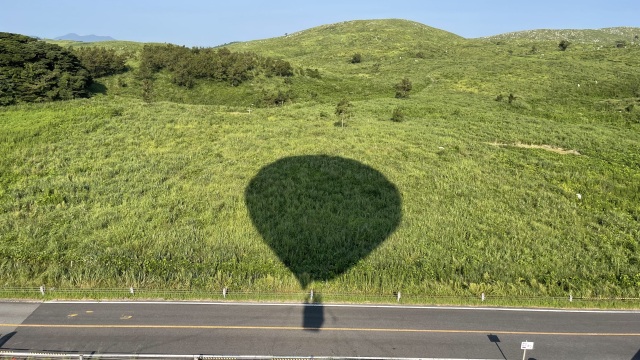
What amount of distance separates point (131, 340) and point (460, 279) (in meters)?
17.1

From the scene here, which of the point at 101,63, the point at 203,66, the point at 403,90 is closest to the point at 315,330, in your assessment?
the point at 403,90

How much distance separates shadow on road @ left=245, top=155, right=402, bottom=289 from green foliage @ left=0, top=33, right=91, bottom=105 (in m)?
45.2

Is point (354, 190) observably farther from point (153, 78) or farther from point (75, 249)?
point (153, 78)

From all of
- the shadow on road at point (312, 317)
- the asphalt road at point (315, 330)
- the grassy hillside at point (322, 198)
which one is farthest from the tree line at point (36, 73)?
the shadow on road at point (312, 317)

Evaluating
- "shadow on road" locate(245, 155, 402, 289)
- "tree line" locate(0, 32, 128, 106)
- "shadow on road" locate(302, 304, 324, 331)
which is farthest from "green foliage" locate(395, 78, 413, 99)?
"shadow on road" locate(302, 304, 324, 331)

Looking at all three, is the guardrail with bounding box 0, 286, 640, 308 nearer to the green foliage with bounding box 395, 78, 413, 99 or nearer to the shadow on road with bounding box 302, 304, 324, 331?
the shadow on road with bounding box 302, 304, 324, 331

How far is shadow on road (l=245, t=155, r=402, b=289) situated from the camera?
25359 mm

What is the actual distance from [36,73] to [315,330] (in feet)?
224

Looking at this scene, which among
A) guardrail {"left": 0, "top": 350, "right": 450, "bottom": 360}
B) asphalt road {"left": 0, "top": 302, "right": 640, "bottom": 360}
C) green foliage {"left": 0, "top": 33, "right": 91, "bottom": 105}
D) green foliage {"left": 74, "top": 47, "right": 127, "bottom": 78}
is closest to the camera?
guardrail {"left": 0, "top": 350, "right": 450, "bottom": 360}

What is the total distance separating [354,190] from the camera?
115ft

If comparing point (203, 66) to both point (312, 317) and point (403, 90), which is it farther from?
point (312, 317)

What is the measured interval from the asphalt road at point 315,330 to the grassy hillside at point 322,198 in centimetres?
187

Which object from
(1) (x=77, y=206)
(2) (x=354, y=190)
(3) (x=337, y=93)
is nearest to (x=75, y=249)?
(1) (x=77, y=206)

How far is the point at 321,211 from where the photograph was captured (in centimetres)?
3136
